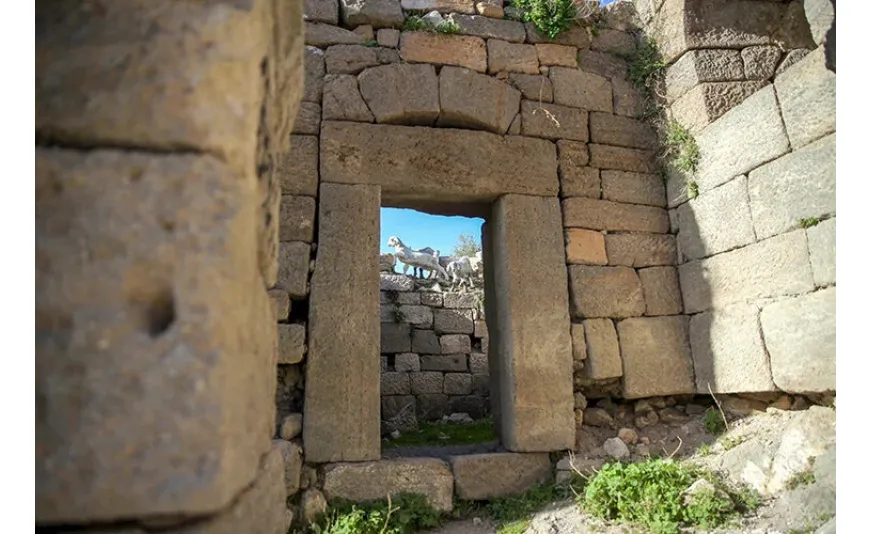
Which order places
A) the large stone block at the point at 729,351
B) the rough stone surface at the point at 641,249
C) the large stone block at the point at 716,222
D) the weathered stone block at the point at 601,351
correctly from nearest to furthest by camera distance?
the large stone block at the point at 729,351 → the large stone block at the point at 716,222 → the weathered stone block at the point at 601,351 → the rough stone surface at the point at 641,249

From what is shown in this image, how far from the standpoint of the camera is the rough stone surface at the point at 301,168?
15.8 ft

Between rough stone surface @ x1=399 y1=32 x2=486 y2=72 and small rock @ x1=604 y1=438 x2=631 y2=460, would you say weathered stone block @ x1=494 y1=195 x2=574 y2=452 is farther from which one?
rough stone surface @ x1=399 y1=32 x2=486 y2=72

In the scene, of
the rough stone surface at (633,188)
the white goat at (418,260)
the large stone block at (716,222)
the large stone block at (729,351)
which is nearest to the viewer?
the large stone block at (729,351)

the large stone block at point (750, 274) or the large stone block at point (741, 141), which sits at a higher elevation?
the large stone block at point (741, 141)

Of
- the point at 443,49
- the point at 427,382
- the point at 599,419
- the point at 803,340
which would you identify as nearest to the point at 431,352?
the point at 427,382

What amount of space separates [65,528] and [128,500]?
0.13m

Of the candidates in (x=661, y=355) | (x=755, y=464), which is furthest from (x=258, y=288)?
(x=661, y=355)

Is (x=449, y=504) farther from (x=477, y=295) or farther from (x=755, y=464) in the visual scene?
(x=477, y=295)

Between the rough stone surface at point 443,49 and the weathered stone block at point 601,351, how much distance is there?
8.53 feet

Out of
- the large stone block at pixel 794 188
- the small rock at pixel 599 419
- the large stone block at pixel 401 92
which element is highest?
the large stone block at pixel 401 92

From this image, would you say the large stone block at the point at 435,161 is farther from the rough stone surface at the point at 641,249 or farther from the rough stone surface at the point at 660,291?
the rough stone surface at the point at 660,291

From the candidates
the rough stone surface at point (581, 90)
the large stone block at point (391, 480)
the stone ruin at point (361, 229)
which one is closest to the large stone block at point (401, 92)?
the stone ruin at point (361, 229)

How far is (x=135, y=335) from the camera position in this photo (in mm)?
1183

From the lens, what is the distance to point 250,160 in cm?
135
